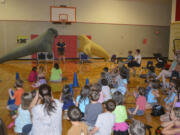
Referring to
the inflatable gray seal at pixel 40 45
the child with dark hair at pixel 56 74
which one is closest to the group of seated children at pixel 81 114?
the child with dark hair at pixel 56 74

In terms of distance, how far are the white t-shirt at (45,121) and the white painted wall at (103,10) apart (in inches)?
525

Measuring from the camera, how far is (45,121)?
271 centimetres

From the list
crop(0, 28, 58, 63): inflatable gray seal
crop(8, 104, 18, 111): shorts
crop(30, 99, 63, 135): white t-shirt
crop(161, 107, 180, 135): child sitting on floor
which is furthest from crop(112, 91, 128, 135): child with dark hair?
crop(0, 28, 58, 63): inflatable gray seal

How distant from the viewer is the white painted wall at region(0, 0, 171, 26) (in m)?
14.6

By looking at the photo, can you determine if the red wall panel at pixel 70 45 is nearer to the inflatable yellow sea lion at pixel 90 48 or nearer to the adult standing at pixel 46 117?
the inflatable yellow sea lion at pixel 90 48

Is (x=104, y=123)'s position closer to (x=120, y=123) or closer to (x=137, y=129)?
(x=120, y=123)

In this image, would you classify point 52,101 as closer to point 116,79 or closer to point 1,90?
point 116,79

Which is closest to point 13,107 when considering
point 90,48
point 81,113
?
point 81,113

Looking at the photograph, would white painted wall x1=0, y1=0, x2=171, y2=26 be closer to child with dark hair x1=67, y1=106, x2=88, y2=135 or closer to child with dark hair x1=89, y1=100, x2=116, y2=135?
child with dark hair x1=89, y1=100, x2=116, y2=135

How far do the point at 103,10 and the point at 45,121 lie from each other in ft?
47.7

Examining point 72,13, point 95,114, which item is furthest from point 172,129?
point 72,13

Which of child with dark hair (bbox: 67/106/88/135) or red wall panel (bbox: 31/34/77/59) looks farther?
red wall panel (bbox: 31/34/77/59)

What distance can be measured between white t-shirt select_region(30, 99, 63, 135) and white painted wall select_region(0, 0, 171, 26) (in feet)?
43.7

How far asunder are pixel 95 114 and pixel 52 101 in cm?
90
